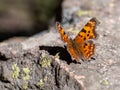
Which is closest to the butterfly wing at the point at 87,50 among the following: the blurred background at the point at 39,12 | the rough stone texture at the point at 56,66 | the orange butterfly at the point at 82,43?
the orange butterfly at the point at 82,43

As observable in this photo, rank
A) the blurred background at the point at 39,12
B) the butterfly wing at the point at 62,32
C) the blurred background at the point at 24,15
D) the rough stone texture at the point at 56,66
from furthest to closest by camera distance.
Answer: the blurred background at the point at 24,15, the blurred background at the point at 39,12, the butterfly wing at the point at 62,32, the rough stone texture at the point at 56,66

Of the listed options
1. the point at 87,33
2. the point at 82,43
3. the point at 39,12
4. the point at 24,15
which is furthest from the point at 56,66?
the point at 24,15

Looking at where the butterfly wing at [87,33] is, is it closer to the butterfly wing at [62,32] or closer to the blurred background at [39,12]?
the butterfly wing at [62,32]

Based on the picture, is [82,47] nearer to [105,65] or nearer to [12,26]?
[105,65]

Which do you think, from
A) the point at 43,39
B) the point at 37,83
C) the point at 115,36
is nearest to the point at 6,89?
the point at 37,83

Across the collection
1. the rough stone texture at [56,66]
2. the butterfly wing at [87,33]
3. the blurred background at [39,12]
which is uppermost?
the blurred background at [39,12]

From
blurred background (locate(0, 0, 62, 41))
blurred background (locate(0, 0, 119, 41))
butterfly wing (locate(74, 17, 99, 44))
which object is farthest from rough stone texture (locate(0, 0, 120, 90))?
blurred background (locate(0, 0, 62, 41))

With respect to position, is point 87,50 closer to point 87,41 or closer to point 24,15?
point 87,41

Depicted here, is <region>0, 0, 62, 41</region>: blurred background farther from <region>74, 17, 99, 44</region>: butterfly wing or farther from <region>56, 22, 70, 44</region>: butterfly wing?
<region>56, 22, 70, 44</region>: butterfly wing
